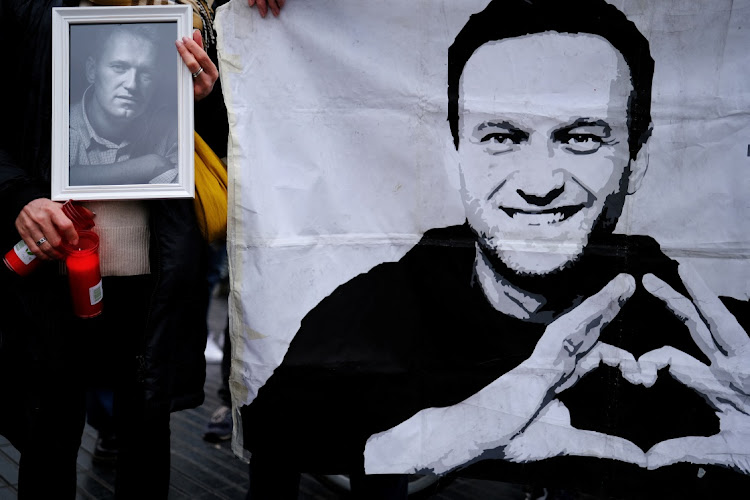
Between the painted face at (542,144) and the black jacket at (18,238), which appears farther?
the painted face at (542,144)

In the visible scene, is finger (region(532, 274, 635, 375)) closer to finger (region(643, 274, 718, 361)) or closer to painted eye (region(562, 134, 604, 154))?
finger (region(643, 274, 718, 361))

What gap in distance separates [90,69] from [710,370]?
1.81 meters

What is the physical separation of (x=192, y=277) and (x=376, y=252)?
1.66ft

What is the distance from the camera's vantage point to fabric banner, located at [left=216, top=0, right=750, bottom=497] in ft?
5.66

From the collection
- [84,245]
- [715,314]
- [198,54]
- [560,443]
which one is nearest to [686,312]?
[715,314]

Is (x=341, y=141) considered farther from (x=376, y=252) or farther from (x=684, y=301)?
(x=684, y=301)

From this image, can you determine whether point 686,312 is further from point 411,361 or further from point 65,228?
point 65,228

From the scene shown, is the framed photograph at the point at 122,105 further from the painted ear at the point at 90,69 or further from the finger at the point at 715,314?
the finger at the point at 715,314

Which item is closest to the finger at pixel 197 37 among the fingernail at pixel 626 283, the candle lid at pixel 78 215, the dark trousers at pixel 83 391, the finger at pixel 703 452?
the candle lid at pixel 78 215

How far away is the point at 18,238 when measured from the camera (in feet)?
5.49

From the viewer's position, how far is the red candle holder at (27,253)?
5.20 ft

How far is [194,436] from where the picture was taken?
3387mm

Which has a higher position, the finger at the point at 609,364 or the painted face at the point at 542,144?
the painted face at the point at 542,144

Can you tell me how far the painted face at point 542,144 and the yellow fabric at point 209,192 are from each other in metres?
0.68
